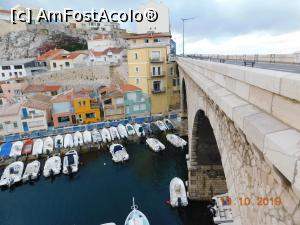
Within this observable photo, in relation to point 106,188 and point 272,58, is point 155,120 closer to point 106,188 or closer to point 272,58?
point 106,188

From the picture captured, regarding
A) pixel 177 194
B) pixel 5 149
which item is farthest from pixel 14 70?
pixel 177 194

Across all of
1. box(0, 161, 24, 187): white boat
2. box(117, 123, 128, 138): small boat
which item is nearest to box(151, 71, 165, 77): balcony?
box(117, 123, 128, 138): small boat

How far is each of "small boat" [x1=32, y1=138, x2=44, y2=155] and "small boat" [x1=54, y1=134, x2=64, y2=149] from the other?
1705 mm

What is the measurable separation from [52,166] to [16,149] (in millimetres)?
6787

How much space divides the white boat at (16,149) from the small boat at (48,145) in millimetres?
2905

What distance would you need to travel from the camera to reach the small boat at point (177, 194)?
18406 mm

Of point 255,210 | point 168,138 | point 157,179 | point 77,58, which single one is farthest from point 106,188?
point 77,58

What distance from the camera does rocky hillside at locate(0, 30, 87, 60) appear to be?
7825 centimetres

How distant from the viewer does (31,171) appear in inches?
942

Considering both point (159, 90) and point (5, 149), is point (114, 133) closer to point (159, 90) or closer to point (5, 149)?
point (159, 90)

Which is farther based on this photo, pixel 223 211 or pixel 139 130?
pixel 139 130

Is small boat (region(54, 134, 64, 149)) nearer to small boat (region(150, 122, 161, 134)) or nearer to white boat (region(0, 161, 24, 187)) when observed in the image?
white boat (region(0, 161, 24, 187))

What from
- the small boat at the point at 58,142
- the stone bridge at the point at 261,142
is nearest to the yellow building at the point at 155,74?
the small boat at the point at 58,142

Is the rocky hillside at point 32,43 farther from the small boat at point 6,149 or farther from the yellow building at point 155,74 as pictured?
the small boat at point 6,149
